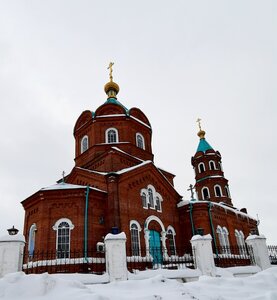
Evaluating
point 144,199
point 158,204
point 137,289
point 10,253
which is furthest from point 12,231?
point 158,204

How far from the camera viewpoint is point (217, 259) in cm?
1819

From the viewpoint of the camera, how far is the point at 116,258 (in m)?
9.49

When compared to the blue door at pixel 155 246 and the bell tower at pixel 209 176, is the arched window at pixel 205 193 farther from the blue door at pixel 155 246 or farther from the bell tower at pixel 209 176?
the blue door at pixel 155 246

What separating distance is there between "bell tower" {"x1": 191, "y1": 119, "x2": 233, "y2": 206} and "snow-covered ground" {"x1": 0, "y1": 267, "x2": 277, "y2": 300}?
75.3ft

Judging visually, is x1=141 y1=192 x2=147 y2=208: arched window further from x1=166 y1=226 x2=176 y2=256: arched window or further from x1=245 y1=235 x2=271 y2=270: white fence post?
x1=245 y1=235 x2=271 y2=270: white fence post

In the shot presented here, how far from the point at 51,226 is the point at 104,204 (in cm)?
308

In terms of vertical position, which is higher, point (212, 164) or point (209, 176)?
point (212, 164)

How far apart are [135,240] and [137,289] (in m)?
9.95

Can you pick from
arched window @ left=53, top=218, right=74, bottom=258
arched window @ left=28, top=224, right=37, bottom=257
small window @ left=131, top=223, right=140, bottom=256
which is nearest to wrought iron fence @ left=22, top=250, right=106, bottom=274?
arched window @ left=53, top=218, right=74, bottom=258

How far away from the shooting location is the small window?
1537cm

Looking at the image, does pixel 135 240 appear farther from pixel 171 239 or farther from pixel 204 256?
pixel 204 256

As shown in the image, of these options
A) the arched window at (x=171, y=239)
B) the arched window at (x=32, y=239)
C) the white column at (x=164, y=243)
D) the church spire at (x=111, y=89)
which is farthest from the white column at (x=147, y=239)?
the church spire at (x=111, y=89)

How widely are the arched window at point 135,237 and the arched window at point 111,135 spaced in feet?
22.9

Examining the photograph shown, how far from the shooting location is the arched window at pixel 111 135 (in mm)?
20906
